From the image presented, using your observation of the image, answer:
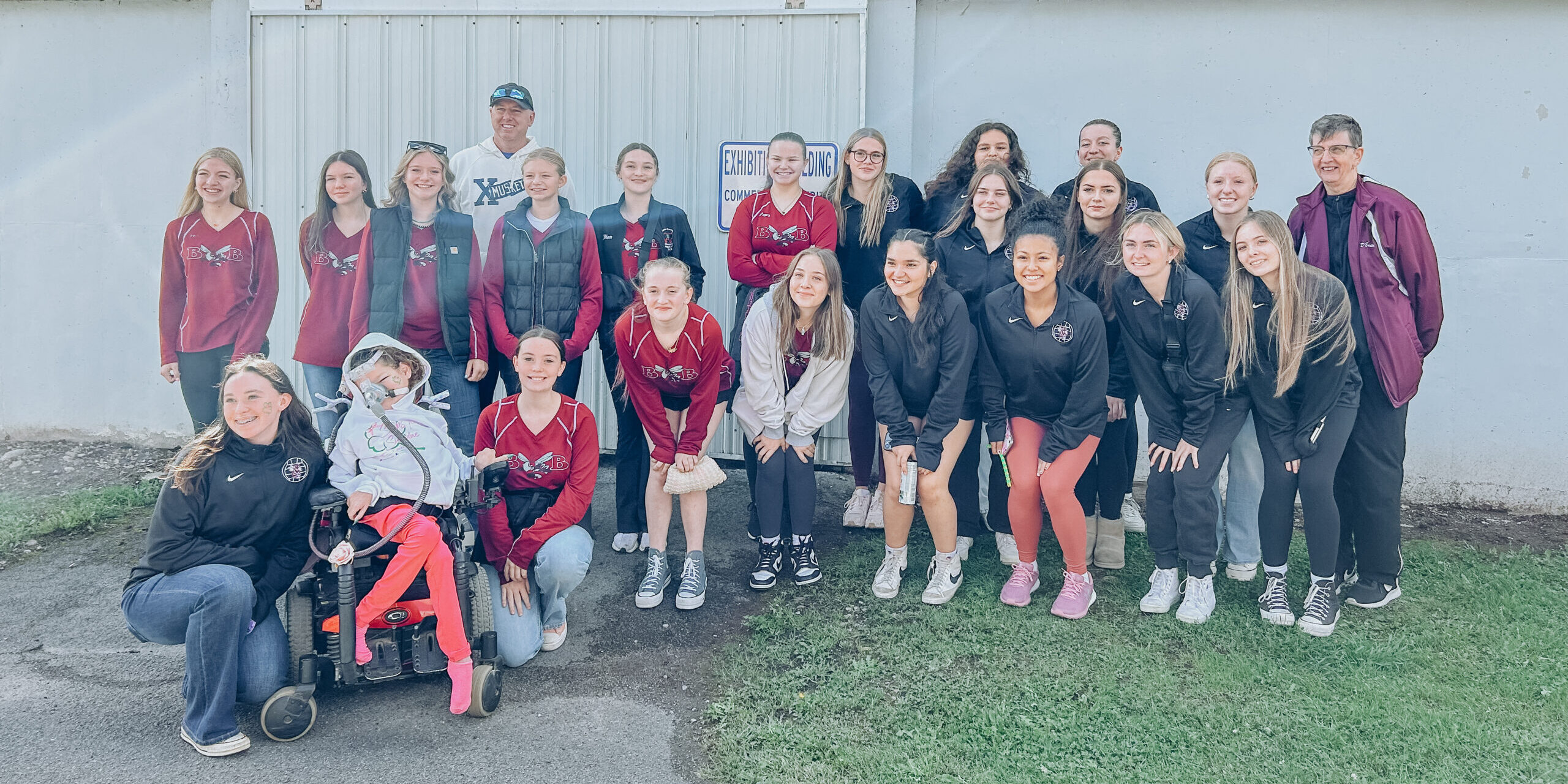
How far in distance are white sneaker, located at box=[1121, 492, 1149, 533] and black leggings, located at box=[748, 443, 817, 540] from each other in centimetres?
170

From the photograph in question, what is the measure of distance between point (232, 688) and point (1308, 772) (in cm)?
329

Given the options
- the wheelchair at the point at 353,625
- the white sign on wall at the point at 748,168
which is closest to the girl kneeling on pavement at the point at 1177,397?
the white sign on wall at the point at 748,168

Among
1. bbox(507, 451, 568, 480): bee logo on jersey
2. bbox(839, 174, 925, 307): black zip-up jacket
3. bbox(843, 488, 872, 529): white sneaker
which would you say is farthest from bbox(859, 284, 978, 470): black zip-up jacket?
bbox(507, 451, 568, 480): bee logo on jersey

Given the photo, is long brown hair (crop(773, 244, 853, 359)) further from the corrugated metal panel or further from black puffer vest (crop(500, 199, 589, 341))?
the corrugated metal panel

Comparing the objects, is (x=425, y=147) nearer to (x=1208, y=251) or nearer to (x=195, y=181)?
(x=195, y=181)

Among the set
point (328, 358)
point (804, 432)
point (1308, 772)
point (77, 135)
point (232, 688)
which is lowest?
point (1308, 772)

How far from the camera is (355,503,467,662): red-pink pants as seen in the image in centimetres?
332

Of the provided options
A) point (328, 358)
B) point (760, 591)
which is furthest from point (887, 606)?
point (328, 358)

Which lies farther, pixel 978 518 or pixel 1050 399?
pixel 978 518

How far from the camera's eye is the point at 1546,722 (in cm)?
336

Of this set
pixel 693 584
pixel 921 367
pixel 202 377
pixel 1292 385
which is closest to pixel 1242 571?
pixel 1292 385

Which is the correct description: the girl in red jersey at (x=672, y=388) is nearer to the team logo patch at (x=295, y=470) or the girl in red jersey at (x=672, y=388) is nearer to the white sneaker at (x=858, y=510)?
the white sneaker at (x=858, y=510)

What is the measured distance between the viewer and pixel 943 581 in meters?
4.33

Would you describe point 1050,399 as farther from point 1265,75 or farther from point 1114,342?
point 1265,75
